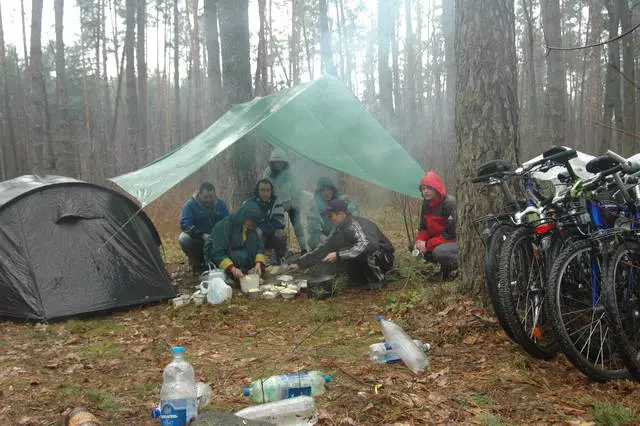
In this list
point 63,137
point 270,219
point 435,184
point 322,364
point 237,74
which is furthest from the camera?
point 63,137

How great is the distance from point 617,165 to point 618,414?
127cm

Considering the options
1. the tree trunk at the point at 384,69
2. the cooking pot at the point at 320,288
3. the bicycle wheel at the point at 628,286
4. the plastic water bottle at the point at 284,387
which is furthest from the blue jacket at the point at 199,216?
the tree trunk at the point at 384,69

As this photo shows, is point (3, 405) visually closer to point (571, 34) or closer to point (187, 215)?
point (187, 215)

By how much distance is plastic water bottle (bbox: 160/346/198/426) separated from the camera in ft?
7.61

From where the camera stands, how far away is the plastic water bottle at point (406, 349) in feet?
10.2

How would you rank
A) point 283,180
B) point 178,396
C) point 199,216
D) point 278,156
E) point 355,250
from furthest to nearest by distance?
point 283,180 → point 278,156 → point 199,216 → point 355,250 → point 178,396

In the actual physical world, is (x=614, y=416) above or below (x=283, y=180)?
below

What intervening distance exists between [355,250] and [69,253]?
282cm

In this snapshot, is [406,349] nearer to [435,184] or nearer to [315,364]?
[315,364]

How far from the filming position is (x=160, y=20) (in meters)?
24.0

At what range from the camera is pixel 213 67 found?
8.07 m

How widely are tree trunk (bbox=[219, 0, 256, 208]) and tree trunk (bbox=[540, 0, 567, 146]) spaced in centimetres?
550

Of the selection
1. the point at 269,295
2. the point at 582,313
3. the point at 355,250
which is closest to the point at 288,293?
the point at 269,295

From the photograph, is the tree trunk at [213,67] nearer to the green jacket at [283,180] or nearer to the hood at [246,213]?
the green jacket at [283,180]
